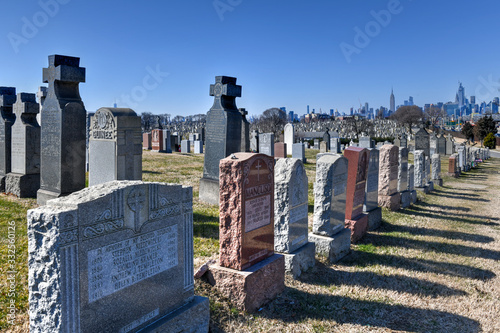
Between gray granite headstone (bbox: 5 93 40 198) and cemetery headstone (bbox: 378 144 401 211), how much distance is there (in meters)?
9.10

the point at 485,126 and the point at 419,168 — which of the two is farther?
the point at 485,126

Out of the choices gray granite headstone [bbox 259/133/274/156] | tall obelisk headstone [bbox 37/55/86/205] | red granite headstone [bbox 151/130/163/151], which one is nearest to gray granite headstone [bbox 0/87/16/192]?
tall obelisk headstone [bbox 37/55/86/205]

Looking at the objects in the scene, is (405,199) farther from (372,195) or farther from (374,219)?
(374,219)

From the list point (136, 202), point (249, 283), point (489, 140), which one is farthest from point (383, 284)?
point (489, 140)

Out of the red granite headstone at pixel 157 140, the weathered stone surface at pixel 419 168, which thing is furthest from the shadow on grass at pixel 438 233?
the red granite headstone at pixel 157 140

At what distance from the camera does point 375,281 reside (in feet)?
18.4

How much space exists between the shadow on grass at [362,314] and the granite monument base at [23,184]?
300 inches

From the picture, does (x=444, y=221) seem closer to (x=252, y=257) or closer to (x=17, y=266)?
(x=252, y=257)

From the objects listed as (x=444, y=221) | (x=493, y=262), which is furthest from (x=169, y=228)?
(x=444, y=221)

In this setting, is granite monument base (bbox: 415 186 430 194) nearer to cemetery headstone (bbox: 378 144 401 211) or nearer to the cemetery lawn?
cemetery headstone (bbox: 378 144 401 211)

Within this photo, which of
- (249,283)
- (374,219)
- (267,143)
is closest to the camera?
(249,283)

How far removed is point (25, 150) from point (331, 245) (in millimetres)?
7829

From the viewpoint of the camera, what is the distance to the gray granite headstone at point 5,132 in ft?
32.8

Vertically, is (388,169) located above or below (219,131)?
below
